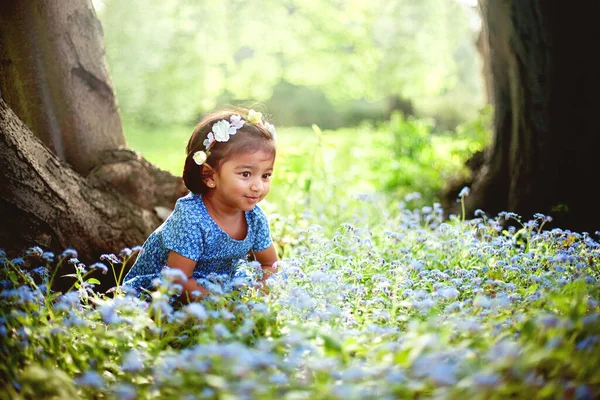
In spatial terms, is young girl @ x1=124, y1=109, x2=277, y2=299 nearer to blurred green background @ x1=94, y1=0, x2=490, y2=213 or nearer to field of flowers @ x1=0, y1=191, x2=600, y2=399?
field of flowers @ x1=0, y1=191, x2=600, y2=399

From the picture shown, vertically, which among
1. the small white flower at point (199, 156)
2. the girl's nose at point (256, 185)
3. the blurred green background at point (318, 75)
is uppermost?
the blurred green background at point (318, 75)

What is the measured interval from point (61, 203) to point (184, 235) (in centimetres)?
86

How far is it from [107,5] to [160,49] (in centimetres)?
188

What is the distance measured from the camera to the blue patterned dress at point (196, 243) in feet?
9.90

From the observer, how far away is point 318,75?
1198 centimetres

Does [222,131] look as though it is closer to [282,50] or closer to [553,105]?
[553,105]

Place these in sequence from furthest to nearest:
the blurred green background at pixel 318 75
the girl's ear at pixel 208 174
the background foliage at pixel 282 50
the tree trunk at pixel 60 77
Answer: the background foliage at pixel 282 50 < the blurred green background at pixel 318 75 < the tree trunk at pixel 60 77 < the girl's ear at pixel 208 174

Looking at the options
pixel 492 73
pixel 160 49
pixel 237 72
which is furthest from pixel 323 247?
pixel 160 49

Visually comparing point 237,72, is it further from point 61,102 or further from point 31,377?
point 31,377

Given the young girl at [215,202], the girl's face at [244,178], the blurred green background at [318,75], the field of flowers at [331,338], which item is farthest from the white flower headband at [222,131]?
the field of flowers at [331,338]

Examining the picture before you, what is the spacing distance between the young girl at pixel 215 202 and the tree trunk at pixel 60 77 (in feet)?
3.39

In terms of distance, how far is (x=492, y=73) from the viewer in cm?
484

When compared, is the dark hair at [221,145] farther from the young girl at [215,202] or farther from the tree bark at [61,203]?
the tree bark at [61,203]

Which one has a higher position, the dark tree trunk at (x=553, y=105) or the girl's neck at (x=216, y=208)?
the dark tree trunk at (x=553, y=105)
